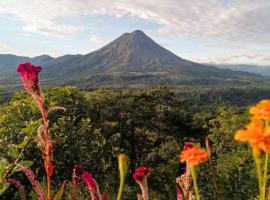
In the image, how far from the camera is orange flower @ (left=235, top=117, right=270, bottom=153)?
161 cm

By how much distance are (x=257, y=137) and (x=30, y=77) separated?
1.45 metres

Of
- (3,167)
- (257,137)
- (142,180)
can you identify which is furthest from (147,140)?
(257,137)

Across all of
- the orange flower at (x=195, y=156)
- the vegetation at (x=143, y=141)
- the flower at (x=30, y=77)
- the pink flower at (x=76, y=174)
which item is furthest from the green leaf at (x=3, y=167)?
the vegetation at (x=143, y=141)

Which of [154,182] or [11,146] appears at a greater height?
[11,146]

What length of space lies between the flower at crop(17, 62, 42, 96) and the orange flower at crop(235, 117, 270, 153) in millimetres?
1322

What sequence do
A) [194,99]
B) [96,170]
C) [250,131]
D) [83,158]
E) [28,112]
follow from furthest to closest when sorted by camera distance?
[194,99] → [96,170] → [83,158] → [28,112] → [250,131]

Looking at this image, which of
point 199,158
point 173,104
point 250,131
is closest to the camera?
point 250,131

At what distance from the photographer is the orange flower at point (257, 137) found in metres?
1.61

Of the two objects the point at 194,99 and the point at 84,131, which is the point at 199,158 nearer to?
the point at 84,131

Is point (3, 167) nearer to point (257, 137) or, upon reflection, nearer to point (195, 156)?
point (195, 156)

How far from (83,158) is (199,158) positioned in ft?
66.0

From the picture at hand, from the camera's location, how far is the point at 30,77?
8.39ft

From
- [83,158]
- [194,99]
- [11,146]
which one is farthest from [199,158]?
[194,99]

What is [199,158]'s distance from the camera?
2.12m
